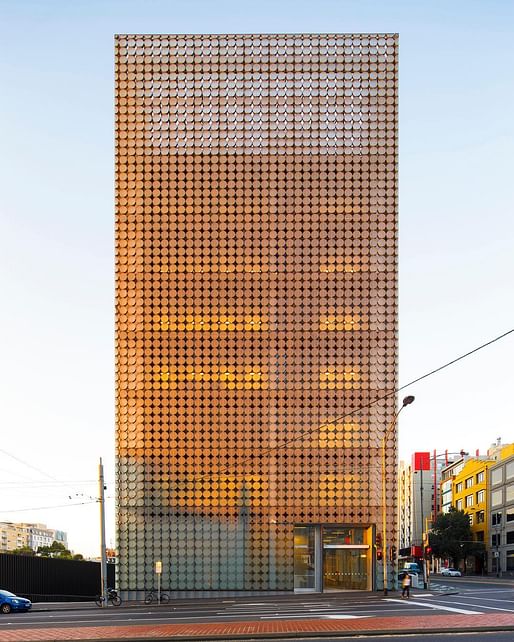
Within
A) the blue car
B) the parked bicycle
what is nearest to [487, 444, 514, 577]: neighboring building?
the parked bicycle

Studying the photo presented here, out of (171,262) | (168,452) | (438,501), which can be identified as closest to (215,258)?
(171,262)

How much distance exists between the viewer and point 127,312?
61.3 m

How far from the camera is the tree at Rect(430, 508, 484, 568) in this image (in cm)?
13038

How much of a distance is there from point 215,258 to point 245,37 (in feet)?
52.9

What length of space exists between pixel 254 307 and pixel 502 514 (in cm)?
7598

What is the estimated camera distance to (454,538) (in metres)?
131

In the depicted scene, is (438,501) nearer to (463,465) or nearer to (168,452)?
(463,465)

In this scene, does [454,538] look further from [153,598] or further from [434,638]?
[434,638]

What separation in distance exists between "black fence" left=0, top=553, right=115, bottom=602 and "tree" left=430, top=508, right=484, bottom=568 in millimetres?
65955

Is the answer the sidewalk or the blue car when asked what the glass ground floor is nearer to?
the blue car

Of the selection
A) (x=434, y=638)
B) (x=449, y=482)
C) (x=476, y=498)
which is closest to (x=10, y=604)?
(x=434, y=638)

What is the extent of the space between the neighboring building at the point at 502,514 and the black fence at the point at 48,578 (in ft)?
203

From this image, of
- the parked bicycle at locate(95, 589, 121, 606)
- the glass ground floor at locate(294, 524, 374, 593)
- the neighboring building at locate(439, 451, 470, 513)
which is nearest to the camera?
the parked bicycle at locate(95, 589, 121, 606)

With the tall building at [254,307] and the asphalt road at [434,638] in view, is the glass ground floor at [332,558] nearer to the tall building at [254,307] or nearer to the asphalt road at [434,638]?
the tall building at [254,307]
